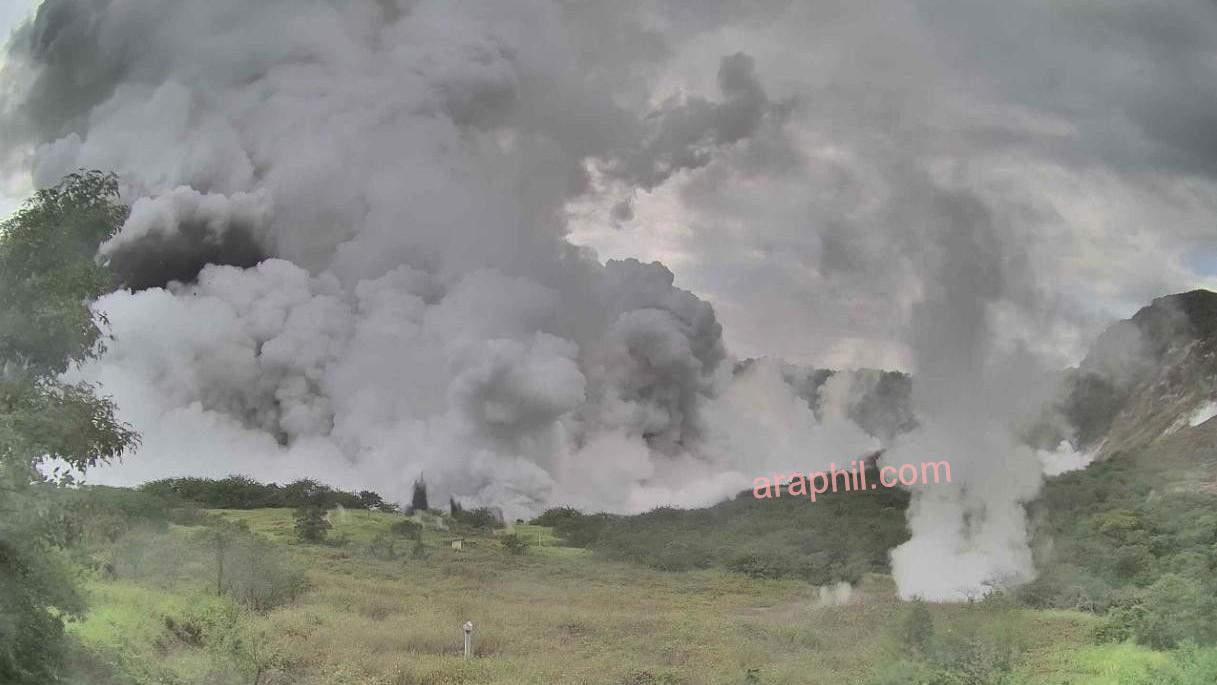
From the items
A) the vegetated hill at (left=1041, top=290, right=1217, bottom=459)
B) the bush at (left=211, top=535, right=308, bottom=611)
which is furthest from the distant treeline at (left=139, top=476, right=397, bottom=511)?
the vegetated hill at (left=1041, top=290, right=1217, bottom=459)

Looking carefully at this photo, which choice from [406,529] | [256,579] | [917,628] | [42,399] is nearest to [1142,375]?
[917,628]

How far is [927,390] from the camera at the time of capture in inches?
934

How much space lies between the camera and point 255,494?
63.4ft

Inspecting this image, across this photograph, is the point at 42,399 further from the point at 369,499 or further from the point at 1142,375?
the point at 1142,375

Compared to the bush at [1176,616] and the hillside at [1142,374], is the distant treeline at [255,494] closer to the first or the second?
the bush at [1176,616]

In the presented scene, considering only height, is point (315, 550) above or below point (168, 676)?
above

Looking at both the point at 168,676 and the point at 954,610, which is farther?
the point at 954,610

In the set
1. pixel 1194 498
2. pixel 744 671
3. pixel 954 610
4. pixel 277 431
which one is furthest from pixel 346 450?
pixel 1194 498

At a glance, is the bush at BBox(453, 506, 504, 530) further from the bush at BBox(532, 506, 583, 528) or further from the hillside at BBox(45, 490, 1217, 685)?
the bush at BBox(532, 506, 583, 528)

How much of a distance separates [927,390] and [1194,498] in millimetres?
6603

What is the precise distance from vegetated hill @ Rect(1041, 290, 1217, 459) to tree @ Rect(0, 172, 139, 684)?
78.5 ft

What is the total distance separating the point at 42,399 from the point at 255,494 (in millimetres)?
9829

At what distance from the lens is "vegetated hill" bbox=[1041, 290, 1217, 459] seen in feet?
85.7

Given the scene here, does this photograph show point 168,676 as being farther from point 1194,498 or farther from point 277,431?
point 1194,498
